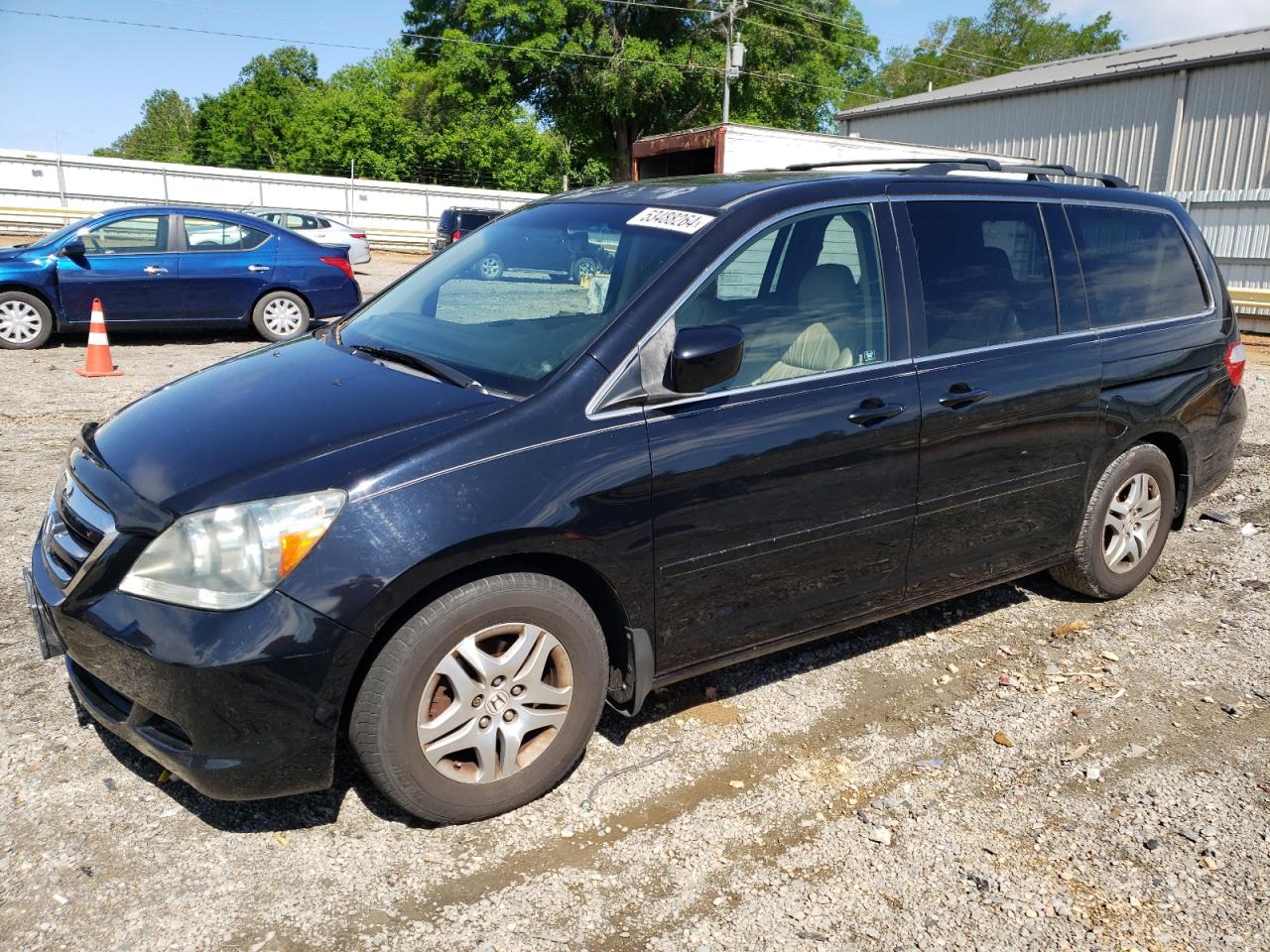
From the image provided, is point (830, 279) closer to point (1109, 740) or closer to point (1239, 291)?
point (1109, 740)

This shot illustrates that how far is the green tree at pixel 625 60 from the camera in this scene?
40.9m

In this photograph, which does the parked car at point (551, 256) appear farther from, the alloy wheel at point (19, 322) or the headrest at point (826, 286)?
the alloy wheel at point (19, 322)

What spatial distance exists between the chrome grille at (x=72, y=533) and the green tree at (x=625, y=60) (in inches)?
1598

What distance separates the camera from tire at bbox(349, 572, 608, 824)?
2721mm

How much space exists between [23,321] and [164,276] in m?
1.58

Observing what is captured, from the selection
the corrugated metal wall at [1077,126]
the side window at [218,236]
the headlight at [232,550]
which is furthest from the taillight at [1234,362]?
the corrugated metal wall at [1077,126]

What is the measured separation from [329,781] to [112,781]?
866mm

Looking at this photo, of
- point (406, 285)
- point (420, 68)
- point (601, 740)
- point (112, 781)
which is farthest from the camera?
point (420, 68)

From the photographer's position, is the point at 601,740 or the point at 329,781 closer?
the point at 329,781

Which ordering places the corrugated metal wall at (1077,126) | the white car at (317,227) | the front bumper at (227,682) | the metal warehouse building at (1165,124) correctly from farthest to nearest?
1. the white car at (317,227)
2. the corrugated metal wall at (1077,126)
3. the metal warehouse building at (1165,124)
4. the front bumper at (227,682)

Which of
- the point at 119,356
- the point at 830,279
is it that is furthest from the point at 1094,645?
the point at 119,356

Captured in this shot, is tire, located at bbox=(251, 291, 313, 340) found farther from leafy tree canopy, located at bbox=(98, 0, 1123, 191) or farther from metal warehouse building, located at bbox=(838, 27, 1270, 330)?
leafy tree canopy, located at bbox=(98, 0, 1123, 191)

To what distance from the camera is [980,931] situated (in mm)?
2629

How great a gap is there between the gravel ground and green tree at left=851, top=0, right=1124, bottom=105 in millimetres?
79043
